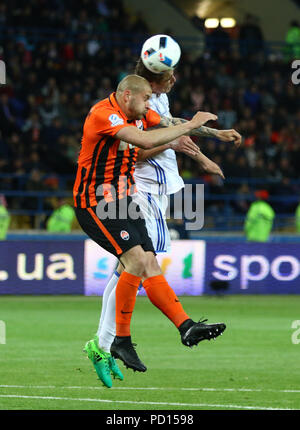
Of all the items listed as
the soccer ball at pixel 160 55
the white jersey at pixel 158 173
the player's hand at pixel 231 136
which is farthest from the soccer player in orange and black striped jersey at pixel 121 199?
the white jersey at pixel 158 173

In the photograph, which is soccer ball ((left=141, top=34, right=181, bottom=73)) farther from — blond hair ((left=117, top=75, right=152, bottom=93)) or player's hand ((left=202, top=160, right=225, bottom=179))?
player's hand ((left=202, top=160, right=225, bottom=179))

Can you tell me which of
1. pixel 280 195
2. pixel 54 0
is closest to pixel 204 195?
pixel 280 195

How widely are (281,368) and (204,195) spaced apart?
1428 centimetres

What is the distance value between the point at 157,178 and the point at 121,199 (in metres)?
1.07

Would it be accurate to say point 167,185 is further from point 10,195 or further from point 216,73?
point 216,73

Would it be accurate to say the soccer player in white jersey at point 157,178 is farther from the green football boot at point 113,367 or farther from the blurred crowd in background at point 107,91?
the blurred crowd in background at point 107,91

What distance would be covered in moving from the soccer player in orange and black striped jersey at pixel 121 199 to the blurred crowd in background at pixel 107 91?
14.2 metres

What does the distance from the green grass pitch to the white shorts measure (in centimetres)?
115

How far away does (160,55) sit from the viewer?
7.94 meters

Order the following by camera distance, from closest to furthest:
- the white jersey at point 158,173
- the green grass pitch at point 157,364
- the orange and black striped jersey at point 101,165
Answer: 1. the green grass pitch at point 157,364
2. the orange and black striped jersey at point 101,165
3. the white jersey at point 158,173

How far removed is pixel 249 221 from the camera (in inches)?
834

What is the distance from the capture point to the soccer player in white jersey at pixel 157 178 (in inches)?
307

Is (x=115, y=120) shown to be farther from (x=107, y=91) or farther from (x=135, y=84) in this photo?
(x=107, y=91)

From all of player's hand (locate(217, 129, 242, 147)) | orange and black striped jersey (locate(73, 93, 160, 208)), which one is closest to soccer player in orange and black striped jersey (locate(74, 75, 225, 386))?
orange and black striped jersey (locate(73, 93, 160, 208))
